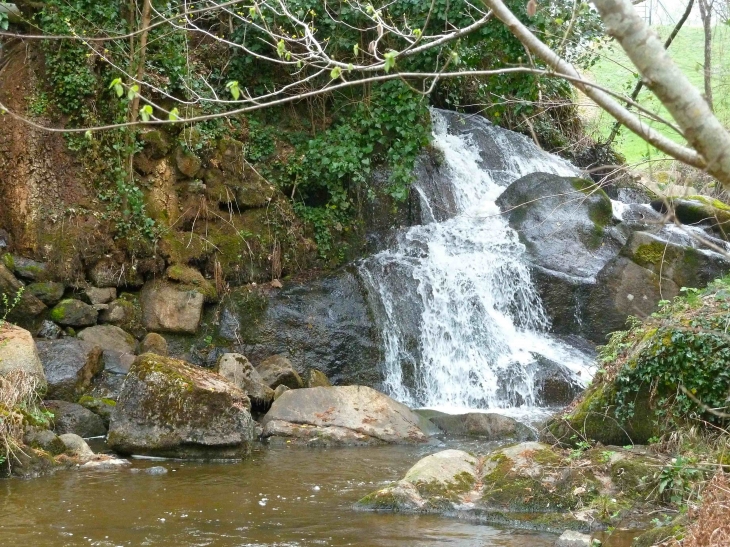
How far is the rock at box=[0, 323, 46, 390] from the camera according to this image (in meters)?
8.89

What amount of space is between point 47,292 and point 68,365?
1605 mm

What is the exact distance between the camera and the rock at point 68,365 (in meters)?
9.98

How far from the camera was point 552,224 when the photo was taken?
47.7 ft

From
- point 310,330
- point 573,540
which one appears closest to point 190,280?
point 310,330

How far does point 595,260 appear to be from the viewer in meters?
14.1

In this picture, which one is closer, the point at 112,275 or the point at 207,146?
the point at 112,275

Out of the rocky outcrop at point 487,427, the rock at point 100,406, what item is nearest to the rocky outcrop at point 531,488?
the rocky outcrop at point 487,427

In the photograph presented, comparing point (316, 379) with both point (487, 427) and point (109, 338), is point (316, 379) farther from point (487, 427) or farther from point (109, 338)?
point (109, 338)

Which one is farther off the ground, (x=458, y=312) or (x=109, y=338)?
(x=458, y=312)

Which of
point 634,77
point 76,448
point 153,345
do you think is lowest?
point 76,448

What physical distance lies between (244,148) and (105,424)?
5.64 m

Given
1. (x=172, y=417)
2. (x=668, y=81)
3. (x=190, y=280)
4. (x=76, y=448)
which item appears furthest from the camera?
(x=190, y=280)

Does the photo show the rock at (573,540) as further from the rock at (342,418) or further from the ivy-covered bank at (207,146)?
the ivy-covered bank at (207,146)

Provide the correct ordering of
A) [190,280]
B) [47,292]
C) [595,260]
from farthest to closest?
[595,260] → [190,280] → [47,292]
